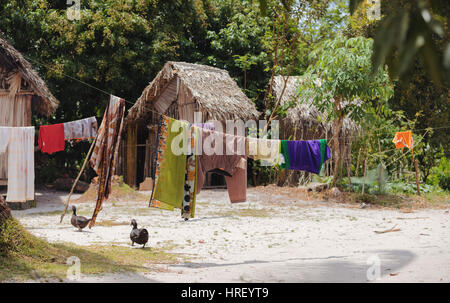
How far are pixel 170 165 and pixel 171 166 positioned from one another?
2 centimetres

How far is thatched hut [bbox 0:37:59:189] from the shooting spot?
36.0ft

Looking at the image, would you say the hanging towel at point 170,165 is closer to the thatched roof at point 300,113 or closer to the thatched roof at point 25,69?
the thatched roof at point 25,69

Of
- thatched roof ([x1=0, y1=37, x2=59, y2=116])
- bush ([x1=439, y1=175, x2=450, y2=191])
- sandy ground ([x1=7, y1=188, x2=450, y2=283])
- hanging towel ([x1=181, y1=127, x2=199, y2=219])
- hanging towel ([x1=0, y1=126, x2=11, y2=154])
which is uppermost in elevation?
thatched roof ([x1=0, y1=37, x2=59, y2=116])

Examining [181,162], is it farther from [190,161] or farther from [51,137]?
[51,137]

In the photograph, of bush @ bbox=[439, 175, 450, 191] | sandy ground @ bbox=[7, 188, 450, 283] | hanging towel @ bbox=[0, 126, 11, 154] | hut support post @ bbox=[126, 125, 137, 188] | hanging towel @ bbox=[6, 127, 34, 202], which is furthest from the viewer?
hut support post @ bbox=[126, 125, 137, 188]

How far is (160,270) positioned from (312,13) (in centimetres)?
1124

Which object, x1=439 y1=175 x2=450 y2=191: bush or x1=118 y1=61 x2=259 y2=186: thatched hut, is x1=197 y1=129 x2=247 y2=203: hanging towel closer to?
x1=118 y1=61 x2=259 y2=186: thatched hut

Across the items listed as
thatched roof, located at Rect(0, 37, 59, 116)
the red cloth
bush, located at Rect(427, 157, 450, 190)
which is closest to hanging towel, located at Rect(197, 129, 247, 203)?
the red cloth

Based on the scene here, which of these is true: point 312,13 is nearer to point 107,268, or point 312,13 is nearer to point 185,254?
point 185,254

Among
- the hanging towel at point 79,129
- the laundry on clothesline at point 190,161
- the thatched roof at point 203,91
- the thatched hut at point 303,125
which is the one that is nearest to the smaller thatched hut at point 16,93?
the hanging towel at point 79,129

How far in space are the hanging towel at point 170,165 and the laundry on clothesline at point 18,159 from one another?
3.94 m

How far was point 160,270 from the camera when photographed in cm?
521

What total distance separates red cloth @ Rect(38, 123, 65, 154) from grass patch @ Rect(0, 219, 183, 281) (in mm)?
5818
